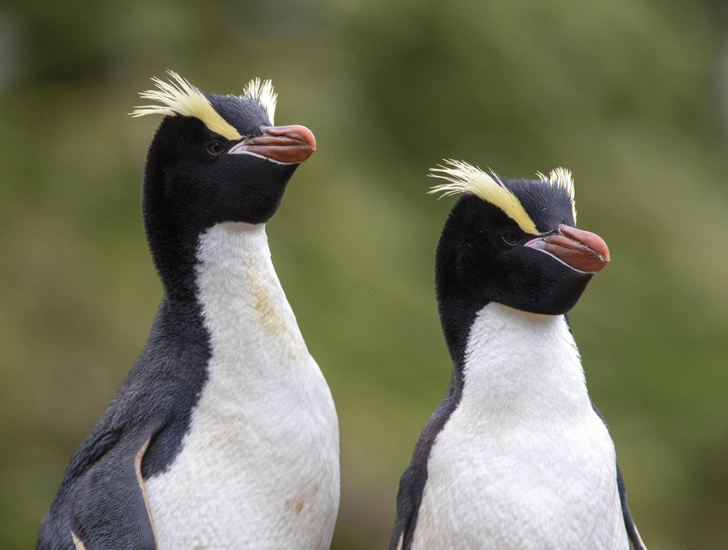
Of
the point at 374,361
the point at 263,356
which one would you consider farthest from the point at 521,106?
the point at 263,356

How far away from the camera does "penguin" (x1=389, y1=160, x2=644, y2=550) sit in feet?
3.93

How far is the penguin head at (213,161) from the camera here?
1.27 metres

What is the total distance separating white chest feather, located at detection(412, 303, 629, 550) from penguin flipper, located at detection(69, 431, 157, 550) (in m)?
0.39

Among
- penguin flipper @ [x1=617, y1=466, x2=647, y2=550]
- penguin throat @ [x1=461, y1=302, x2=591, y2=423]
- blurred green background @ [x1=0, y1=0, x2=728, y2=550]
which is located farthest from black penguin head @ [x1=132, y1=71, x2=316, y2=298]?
blurred green background @ [x1=0, y1=0, x2=728, y2=550]

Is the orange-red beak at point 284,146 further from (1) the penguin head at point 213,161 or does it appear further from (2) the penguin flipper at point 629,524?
(2) the penguin flipper at point 629,524

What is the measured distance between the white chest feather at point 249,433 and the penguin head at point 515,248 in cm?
26

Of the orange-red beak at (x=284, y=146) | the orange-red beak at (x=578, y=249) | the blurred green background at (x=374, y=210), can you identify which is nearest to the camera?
the orange-red beak at (x=578, y=249)

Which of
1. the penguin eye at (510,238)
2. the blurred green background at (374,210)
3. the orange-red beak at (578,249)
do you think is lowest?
the blurred green background at (374,210)

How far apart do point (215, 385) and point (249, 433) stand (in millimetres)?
87

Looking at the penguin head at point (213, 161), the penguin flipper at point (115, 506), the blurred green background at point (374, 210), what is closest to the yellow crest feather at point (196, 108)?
the penguin head at point (213, 161)

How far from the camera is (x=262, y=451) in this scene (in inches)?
50.3

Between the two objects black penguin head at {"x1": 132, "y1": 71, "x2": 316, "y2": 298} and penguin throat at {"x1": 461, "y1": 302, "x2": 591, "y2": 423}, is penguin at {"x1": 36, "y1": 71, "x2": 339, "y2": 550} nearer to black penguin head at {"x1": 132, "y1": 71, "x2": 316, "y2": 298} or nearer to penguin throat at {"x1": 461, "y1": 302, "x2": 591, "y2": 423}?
black penguin head at {"x1": 132, "y1": 71, "x2": 316, "y2": 298}

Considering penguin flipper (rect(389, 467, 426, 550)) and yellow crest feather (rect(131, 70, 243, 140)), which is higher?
yellow crest feather (rect(131, 70, 243, 140))

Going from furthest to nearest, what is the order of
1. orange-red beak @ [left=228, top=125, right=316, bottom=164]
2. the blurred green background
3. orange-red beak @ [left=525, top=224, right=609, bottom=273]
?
the blurred green background, orange-red beak @ [left=228, top=125, right=316, bottom=164], orange-red beak @ [left=525, top=224, right=609, bottom=273]
